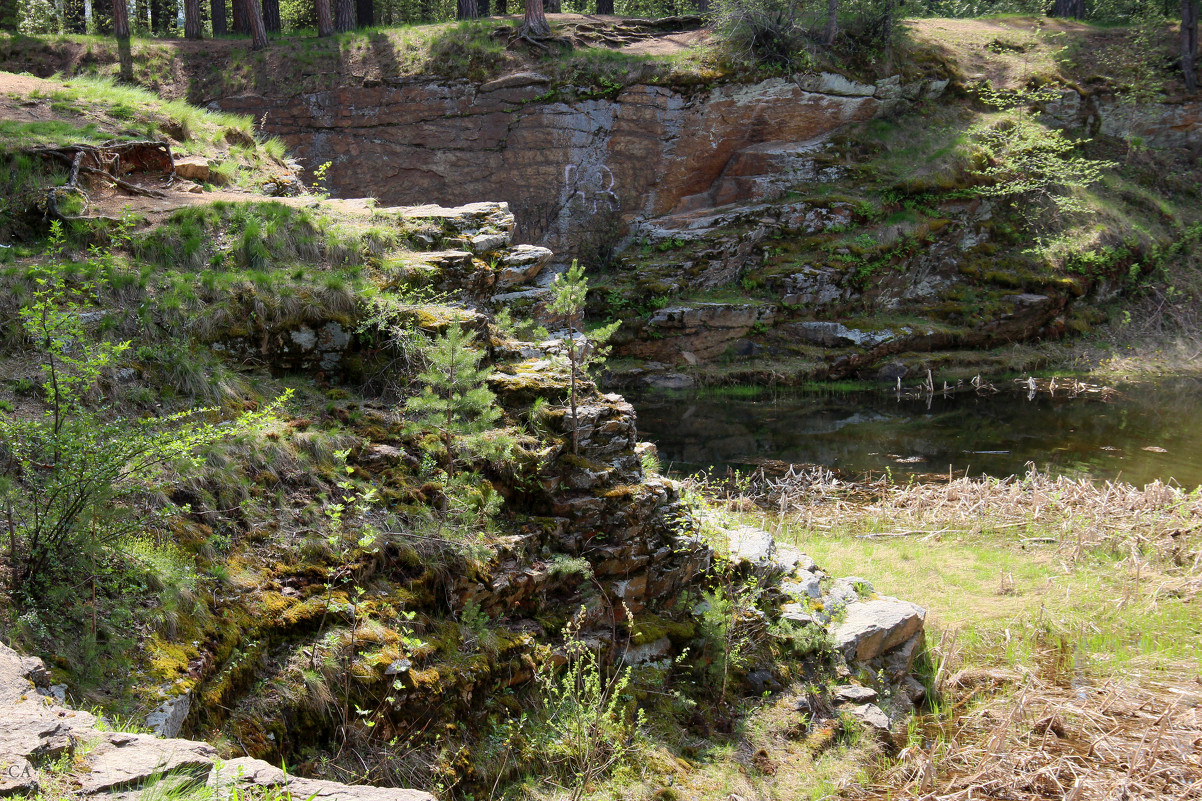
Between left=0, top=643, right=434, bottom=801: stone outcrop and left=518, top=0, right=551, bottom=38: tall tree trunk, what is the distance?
70.2 ft

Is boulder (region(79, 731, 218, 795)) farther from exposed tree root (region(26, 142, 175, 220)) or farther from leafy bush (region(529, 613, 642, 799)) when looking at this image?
exposed tree root (region(26, 142, 175, 220))

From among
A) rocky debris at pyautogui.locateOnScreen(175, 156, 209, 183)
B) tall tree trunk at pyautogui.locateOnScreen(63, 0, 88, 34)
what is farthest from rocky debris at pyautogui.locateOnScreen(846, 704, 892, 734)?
tall tree trunk at pyautogui.locateOnScreen(63, 0, 88, 34)

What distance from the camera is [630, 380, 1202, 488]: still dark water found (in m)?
12.2

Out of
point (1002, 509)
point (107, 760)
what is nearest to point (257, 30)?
point (1002, 509)

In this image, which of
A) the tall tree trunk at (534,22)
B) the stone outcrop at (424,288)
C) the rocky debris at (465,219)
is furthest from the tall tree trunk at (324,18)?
the stone outcrop at (424,288)

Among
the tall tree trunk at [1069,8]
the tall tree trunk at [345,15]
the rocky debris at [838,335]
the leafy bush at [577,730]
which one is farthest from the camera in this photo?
the tall tree trunk at [1069,8]

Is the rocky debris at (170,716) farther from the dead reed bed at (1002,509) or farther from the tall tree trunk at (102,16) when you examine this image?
the tall tree trunk at (102,16)

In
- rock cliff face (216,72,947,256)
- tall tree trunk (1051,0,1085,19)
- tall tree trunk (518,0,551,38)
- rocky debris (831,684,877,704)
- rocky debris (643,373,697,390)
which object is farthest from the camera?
tall tree trunk (1051,0,1085,19)

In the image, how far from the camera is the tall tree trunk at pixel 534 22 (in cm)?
2072

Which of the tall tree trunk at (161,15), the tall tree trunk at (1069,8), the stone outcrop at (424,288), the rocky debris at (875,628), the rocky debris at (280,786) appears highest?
the tall tree trunk at (1069,8)

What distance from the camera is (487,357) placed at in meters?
6.76

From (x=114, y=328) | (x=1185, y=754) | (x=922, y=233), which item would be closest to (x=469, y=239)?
(x=114, y=328)

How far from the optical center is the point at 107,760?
2.47 metres

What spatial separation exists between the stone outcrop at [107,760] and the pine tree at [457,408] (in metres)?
3.02
